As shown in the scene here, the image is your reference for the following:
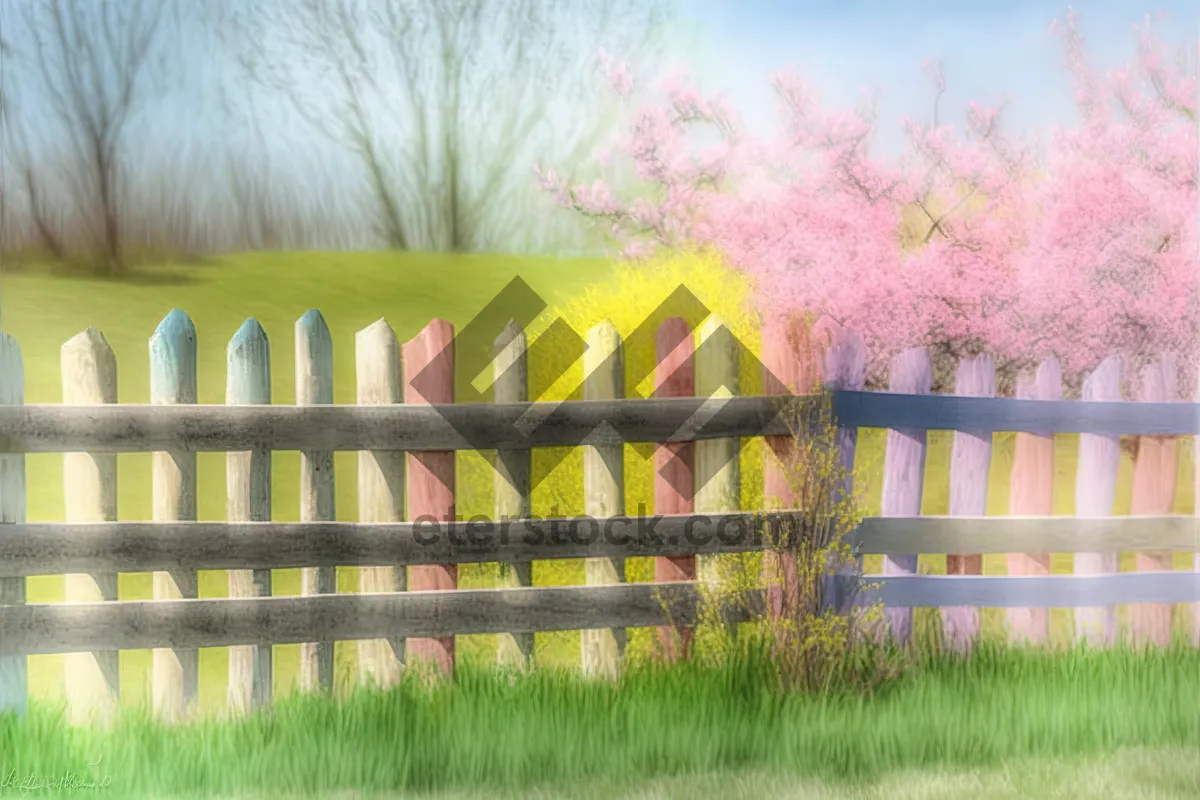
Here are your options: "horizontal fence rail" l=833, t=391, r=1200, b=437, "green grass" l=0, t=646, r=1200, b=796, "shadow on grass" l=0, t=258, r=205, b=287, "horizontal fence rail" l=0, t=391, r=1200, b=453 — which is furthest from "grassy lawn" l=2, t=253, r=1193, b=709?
"horizontal fence rail" l=0, t=391, r=1200, b=453

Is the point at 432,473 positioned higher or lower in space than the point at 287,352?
lower

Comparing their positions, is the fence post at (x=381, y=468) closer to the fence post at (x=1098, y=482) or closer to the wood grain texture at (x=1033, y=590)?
the wood grain texture at (x=1033, y=590)

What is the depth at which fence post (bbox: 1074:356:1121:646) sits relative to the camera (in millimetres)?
5059

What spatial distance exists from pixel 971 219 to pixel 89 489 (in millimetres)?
5250

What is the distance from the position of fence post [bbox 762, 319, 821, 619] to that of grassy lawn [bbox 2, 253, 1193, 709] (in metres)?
0.29

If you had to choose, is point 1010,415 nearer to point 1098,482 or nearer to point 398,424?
point 1098,482

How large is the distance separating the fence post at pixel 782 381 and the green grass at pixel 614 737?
66cm

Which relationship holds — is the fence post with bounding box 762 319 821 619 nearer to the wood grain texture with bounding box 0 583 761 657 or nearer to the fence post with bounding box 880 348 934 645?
the wood grain texture with bounding box 0 583 761 657

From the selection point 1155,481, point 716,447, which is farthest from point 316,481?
point 1155,481

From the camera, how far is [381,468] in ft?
13.4

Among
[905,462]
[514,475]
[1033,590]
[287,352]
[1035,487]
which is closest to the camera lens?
[514,475]

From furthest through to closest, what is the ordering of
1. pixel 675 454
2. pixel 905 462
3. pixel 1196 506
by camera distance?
pixel 1196 506, pixel 905 462, pixel 675 454

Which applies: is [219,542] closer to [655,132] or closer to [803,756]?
[803,756]

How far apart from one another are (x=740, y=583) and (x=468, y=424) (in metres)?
1.20
